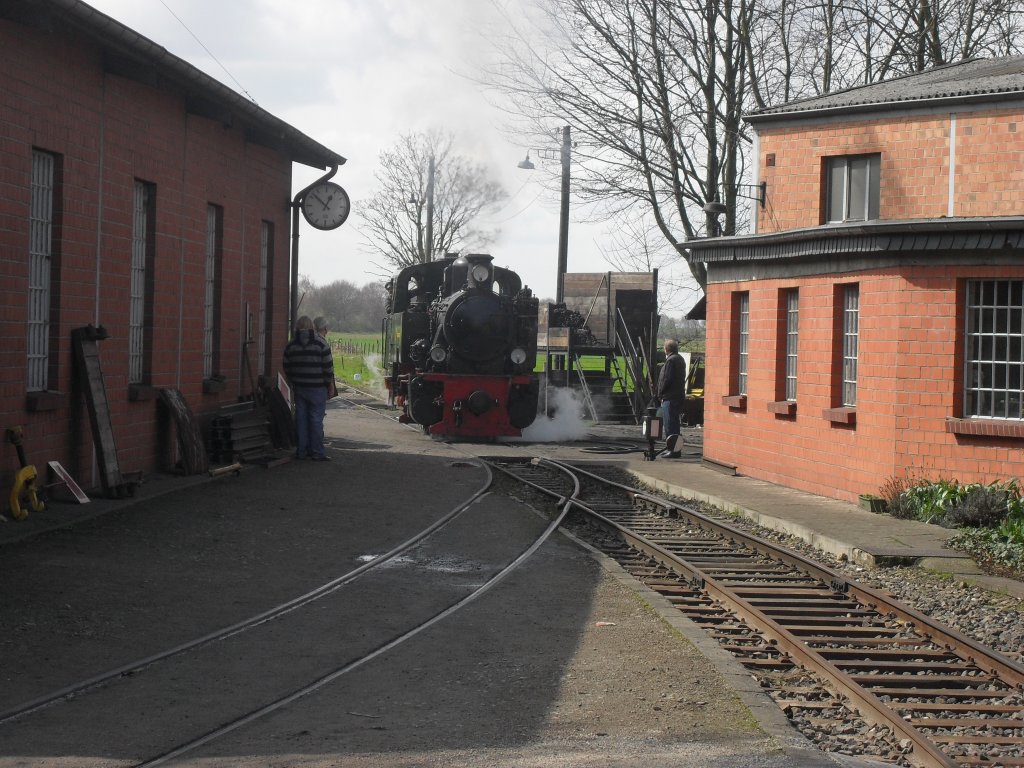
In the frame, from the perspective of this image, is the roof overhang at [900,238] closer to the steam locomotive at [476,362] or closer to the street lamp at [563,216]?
the steam locomotive at [476,362]

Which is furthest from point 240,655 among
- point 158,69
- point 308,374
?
point 308,374

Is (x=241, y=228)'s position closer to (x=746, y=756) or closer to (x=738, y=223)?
(x=746, y=756)

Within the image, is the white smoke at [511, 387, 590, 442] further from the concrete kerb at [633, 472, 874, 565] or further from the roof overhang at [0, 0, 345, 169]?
the roof overhang at [0, 0, 345, 169]

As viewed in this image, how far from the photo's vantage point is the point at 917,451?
1375cm

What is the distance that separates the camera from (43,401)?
448 inches

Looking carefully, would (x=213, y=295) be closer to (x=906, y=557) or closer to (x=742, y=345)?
(x=742, y=345)

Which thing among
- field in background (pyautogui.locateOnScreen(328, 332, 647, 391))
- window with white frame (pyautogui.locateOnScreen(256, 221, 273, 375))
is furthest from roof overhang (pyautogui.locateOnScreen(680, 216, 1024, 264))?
field in background (pyautogui.locateOnScreen(328, 332, 647, 391))

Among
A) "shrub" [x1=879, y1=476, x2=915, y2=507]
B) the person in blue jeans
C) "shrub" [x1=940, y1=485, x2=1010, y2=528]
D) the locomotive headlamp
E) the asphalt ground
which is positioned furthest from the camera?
the locomotive headlamp

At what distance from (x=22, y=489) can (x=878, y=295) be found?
29.2ft

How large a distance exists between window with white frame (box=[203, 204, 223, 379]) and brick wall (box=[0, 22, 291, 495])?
103 millimetres

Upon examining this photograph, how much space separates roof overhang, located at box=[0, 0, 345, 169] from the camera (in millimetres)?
10516

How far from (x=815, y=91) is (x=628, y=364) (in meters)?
7.95

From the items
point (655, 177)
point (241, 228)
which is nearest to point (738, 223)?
point (655, 177)

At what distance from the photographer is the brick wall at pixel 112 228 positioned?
431 inches
